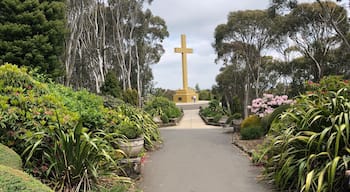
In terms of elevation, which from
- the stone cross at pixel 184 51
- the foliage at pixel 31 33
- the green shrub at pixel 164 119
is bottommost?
the green shrub at pixel 164 119

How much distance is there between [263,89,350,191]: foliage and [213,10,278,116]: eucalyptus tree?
13.1 meters

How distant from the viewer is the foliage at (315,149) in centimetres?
374

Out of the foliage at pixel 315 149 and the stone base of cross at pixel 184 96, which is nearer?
the foliage at pixel 315 149

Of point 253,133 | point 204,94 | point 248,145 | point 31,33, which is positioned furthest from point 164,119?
point 204,94

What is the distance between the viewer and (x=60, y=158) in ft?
13.3

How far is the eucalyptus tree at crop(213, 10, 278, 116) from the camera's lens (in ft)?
60.3

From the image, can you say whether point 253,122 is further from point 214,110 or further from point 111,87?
point 111,87

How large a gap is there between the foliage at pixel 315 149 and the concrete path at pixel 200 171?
0.44 m

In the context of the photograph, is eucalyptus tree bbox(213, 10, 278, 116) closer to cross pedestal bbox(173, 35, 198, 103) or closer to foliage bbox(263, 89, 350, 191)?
cross pedestal bbox(173, 35, 198, 103)

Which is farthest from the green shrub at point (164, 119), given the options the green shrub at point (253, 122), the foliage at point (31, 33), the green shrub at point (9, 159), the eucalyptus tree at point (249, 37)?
the green shrub at point (9, 159)

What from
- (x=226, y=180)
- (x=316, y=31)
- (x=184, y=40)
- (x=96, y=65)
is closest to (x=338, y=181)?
(x=226, y=180)

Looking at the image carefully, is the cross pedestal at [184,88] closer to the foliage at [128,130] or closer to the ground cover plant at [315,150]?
the foliage at [128,130]

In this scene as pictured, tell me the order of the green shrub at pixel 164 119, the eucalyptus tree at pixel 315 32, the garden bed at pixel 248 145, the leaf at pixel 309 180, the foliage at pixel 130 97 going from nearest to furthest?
1. the leaf at pixel 309 180
2. the garden bed at pixel 248 145
3. the green shrub at pixel 164 119
4. the eucalyptus tree at pixel 315 32
5. the foliage at pixel 130 97

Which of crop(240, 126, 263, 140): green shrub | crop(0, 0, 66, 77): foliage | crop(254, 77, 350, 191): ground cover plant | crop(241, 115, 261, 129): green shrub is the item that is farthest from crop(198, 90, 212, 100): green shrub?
crop(254, 77, 350, 191): ground cover plant
